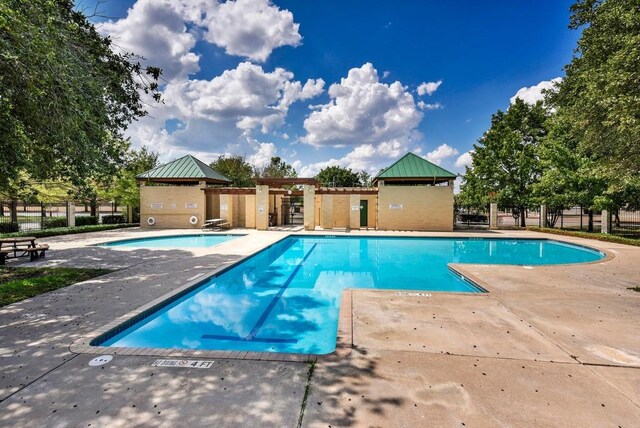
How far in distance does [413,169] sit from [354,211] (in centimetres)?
522

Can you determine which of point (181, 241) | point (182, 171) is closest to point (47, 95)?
point (181, 241)

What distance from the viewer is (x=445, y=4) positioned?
13688mm

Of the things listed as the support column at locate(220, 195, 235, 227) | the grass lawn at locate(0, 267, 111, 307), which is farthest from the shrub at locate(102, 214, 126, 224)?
the grass lawn at locate(0, 267, 111, 307)

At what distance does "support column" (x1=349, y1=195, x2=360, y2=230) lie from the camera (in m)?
22.4

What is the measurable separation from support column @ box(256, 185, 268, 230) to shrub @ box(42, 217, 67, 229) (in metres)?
13.8

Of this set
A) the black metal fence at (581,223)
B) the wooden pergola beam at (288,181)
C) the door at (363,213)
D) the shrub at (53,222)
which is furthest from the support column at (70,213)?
the black metal fence at (581,223)

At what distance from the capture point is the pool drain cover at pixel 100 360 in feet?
12.1

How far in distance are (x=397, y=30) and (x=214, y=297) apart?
15956 mm

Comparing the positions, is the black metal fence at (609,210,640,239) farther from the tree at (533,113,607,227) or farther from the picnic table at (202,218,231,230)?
the picnic table at (202,218,231,230)

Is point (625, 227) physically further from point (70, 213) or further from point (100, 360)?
point (70, 213)

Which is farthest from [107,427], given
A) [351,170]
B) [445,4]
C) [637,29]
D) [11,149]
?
[351,170]

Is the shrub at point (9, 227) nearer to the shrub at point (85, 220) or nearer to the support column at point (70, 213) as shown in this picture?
the support column at point (70, 213)

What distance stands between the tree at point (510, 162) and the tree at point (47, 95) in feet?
82.7

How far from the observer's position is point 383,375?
349cm
